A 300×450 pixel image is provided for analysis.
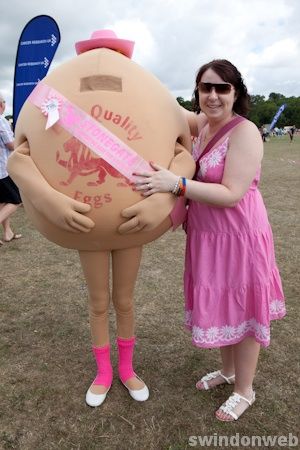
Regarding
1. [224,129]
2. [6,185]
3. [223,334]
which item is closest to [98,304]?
[223,334]

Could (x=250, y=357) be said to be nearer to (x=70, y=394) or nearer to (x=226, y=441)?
(x=226, y=441)

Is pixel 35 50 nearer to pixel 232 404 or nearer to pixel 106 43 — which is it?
pixel 106 43

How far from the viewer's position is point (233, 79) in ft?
6.18

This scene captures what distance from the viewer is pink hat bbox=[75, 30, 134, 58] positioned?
2.05 m

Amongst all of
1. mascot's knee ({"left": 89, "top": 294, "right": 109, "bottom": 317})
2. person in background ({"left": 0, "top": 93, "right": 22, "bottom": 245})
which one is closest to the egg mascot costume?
mascot's knee ({"left": 89, "top": 294, "right": 109, "bottom": 317})

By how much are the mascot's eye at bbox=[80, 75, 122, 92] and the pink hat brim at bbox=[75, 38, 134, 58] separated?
305mm

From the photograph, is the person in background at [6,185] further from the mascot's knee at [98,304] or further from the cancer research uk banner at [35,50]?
the mascot's knee at [98,304]

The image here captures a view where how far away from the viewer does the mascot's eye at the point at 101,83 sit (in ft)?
6.05

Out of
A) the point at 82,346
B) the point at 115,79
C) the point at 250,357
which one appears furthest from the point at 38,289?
the point at 115,79

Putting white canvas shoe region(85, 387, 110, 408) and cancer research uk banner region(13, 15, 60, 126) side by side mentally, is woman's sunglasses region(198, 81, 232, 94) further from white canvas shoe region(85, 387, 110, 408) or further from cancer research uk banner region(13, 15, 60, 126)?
cancer research uk banner region(13, 15, 60, 126)

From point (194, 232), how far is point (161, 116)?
0.62 meters

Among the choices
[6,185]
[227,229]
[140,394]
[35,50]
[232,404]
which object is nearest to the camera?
[227,229]

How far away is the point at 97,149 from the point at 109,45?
2.13ft

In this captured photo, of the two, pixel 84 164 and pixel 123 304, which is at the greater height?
pixel 84 164
